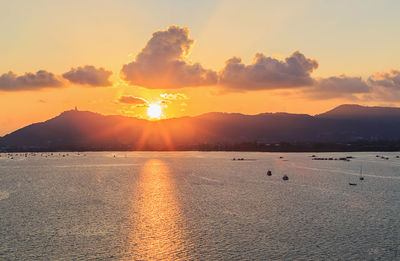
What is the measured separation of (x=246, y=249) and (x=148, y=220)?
71.4 feet

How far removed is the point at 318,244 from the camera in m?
43.4

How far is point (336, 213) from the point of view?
6241 cm

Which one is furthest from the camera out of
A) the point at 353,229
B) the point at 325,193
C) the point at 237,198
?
the point at 325,193

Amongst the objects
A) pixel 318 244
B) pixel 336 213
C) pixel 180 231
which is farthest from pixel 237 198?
pixel 318 244

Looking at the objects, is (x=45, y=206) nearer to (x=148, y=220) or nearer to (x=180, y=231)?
(x=148, y=220)

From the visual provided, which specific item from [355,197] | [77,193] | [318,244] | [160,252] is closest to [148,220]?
[160,252]

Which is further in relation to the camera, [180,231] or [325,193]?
[325,193]

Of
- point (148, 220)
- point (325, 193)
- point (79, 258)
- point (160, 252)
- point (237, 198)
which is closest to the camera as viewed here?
point (79, 258)

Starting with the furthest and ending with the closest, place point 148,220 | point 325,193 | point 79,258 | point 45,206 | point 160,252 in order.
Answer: point 325,193
point 45,206
point 148,220
point 160,252
point 79,258

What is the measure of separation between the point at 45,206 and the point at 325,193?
62765 millimetres

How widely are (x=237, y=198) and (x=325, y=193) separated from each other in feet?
77.6

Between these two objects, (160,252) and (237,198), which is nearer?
(160,252)

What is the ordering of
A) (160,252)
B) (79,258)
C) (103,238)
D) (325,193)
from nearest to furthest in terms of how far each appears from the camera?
(79,258) < (160,252) < (103,238) < (325,193)

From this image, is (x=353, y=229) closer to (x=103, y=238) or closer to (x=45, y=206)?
(x=103, y=238)
